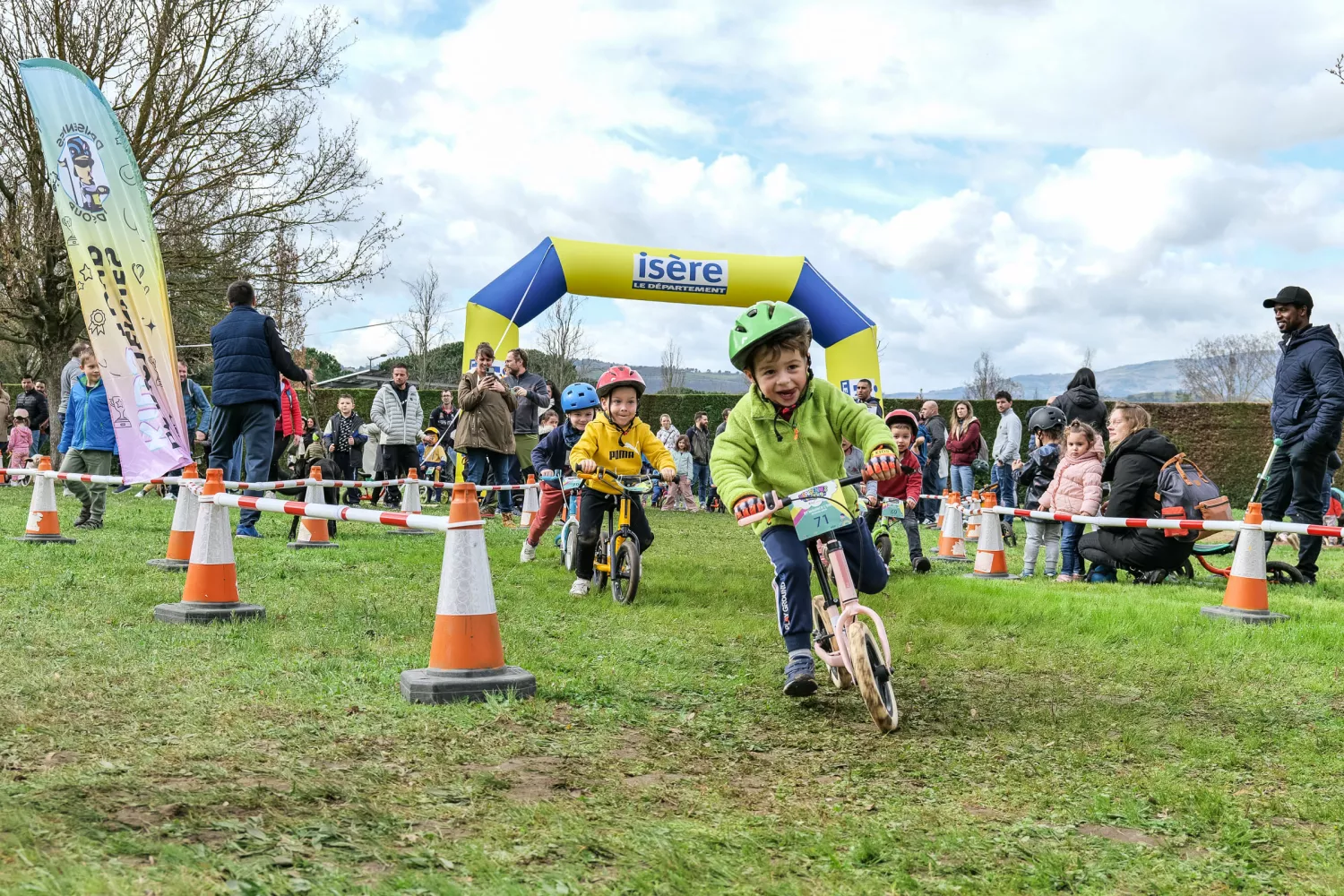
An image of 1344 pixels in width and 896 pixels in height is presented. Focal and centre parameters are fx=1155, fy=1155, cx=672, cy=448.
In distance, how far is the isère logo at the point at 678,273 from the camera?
19141 mm

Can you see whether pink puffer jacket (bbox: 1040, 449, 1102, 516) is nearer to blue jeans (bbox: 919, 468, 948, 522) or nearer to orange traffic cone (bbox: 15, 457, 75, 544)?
blue jeans (bbox: 919, 468, 948, 522)

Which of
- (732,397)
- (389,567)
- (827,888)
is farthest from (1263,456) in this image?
(827,888)

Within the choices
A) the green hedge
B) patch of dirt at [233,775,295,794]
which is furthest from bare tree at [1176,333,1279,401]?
patch of dirt at [233,775,295,794]

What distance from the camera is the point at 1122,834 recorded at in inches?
133

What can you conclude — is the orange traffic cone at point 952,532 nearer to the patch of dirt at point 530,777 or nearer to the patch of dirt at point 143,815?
the patch of dirt at point 530,777

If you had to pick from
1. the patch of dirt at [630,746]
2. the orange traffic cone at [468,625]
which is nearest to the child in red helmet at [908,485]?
the orange traffic cone at [468,625]

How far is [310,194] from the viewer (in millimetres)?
23453

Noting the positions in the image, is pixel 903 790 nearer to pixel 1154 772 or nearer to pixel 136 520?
pixel 1154 772

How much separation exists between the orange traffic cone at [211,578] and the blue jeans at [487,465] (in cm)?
697

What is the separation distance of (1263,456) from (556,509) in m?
23.7

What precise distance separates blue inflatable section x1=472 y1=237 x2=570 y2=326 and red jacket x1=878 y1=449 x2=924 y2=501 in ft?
29.4

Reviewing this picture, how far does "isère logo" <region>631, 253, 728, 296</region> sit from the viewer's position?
19141mm

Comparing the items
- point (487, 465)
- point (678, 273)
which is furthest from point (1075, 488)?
point (678, 273)

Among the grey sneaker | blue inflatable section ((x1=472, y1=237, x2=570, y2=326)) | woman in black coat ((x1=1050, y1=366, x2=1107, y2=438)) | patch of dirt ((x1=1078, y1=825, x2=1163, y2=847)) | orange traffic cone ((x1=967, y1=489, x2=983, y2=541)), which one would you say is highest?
blue inflatable section ((x1=472, y1=237, x2=570, y2=326))
